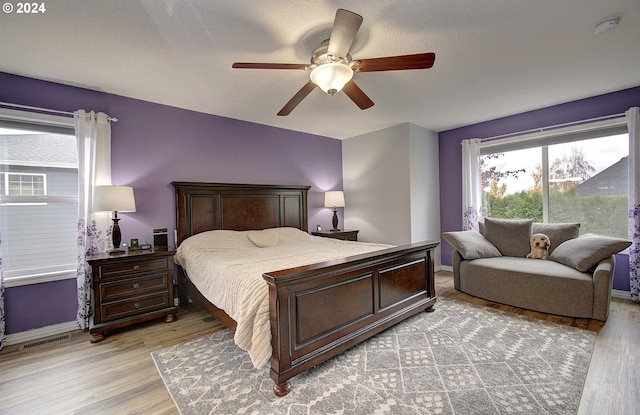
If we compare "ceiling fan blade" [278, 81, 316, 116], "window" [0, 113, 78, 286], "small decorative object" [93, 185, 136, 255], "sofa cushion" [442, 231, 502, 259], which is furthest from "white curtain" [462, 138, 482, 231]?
"window" [0, 113, 78, 286]

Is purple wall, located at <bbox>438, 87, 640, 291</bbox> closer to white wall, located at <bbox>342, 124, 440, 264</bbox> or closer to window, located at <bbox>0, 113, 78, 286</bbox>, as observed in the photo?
white wall, located at <bbox>342, 124, 440, 264</bbox>

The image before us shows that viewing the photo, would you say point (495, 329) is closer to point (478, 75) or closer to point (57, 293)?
point (478, 75)

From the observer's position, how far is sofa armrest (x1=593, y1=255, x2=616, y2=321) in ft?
8.49

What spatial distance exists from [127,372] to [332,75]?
262 centimetres

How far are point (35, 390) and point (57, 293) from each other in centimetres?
123

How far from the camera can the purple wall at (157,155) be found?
2693mm

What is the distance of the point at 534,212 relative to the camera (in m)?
4.09

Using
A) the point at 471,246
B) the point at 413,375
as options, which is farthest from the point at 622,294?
the point at 413,375

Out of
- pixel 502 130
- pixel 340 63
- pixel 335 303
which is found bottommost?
pixel 335 303

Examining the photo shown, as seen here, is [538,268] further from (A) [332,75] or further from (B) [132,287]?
(B) [132,287]

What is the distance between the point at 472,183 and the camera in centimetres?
447

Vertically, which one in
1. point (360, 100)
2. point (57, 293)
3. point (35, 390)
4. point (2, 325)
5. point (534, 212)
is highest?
point (360, 100)

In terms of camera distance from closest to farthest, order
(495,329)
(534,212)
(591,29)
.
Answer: (591,29) < (495,329) < (534,212)

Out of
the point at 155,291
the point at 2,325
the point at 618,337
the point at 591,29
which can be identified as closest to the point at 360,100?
the point at 591,29
